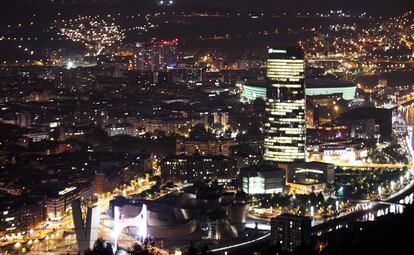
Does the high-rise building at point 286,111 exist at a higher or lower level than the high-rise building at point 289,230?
higher

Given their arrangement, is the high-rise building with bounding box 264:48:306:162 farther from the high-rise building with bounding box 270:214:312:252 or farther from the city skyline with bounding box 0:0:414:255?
the high-rise building with bounding box 270:214:312:252

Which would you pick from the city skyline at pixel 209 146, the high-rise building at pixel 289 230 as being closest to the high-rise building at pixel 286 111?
the city skyline at pixel 209 146

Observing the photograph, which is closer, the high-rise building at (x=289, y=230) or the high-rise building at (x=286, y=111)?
the high-rise building at (x=289, y=230)

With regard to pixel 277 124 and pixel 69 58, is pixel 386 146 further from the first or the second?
pixel 69 58

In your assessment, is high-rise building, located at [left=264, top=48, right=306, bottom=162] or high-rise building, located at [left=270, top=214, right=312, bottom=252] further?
high-rise building, located at [left=264, top=48, right=306, bottom=162]

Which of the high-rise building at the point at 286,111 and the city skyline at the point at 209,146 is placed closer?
the city skyline at the point at 209,146

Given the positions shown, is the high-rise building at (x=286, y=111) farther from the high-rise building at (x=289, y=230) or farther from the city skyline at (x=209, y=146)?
the high-rise building at (x=289, y=230)

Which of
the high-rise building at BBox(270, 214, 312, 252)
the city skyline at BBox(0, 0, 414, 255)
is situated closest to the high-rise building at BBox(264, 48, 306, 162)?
the city skyline at BBox(0, 0, 414, 255)

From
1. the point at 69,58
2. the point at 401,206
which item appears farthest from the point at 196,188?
the point at 69,58
